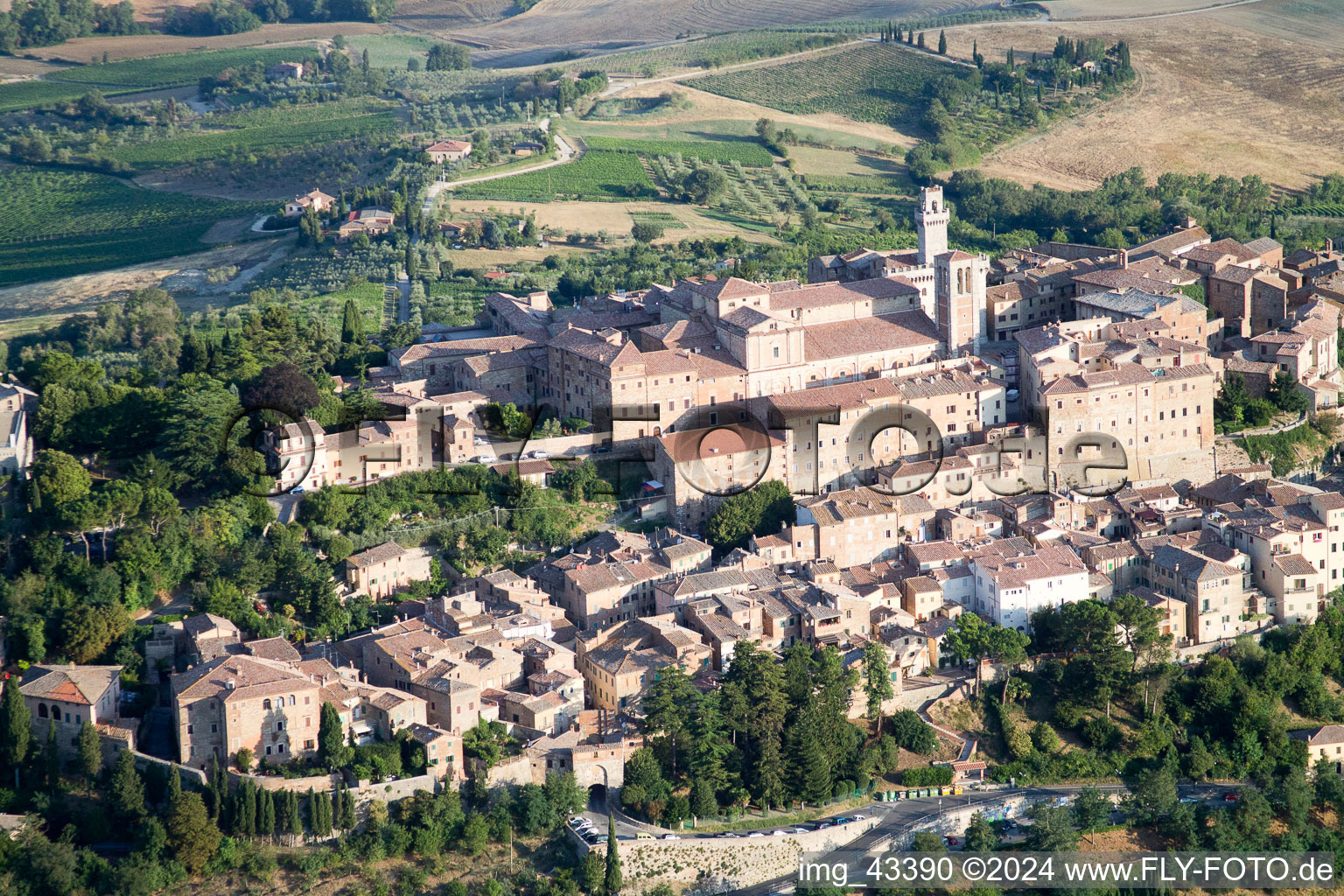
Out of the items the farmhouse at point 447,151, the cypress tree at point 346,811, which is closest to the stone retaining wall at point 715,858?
the cypress tree at point 346,811

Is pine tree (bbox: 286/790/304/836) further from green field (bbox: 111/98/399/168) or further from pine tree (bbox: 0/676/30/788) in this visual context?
green field (bbox: 111/98/399/168)

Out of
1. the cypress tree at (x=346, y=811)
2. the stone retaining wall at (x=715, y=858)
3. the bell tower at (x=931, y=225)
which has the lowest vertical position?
the stone retaining wall at (x=715, y=858)

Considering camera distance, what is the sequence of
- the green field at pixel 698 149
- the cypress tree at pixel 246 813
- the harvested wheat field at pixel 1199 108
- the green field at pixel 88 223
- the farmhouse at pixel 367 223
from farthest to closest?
the green field at pixel 698 149 < the harvested wheat field at pixel 1199 108 < the green field at pixel 88 223 < the farmhouse at pixel 367 223 < the cypress tree at pixel 246 813

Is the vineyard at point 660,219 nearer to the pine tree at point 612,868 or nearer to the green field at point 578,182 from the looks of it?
the green field at point 578,182

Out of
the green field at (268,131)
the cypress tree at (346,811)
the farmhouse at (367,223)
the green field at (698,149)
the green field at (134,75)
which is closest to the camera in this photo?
the cypress tree at (346,811)

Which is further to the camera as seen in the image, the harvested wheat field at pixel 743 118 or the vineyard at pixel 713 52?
the vineyard at pixel 713 52

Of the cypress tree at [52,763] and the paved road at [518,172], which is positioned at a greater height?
the paved road at [518,172]

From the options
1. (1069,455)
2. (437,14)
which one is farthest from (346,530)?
(437,14)
